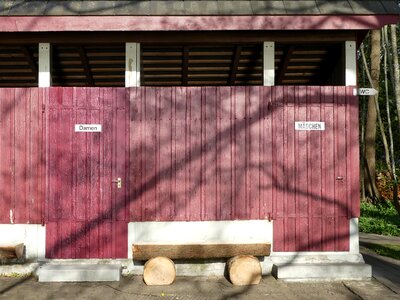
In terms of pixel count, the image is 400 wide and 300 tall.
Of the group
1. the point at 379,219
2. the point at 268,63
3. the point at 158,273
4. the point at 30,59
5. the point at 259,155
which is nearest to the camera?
the point at 158,273

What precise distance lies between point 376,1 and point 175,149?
4.00 meters

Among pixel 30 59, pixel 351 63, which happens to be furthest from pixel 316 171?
pixel 30 59

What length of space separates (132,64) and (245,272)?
3.82m

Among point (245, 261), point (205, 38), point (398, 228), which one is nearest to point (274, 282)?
point (245, 261)

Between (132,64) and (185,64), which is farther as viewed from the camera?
(185,64)

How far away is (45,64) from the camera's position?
6.11 m

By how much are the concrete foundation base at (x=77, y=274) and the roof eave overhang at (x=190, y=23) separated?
12.2 feet

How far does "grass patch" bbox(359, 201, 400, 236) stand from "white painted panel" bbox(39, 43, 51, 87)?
10.0 metres

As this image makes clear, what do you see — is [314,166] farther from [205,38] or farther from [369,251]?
[369,251]

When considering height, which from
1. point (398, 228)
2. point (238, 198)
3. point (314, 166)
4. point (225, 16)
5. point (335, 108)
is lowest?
point (398, 228)

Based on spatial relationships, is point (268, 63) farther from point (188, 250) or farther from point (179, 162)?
point (188, 250)

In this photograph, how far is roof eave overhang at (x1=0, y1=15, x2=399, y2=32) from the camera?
5.66m

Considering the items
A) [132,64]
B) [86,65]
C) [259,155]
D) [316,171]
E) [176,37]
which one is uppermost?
[176,37]

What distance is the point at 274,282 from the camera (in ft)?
18.7
